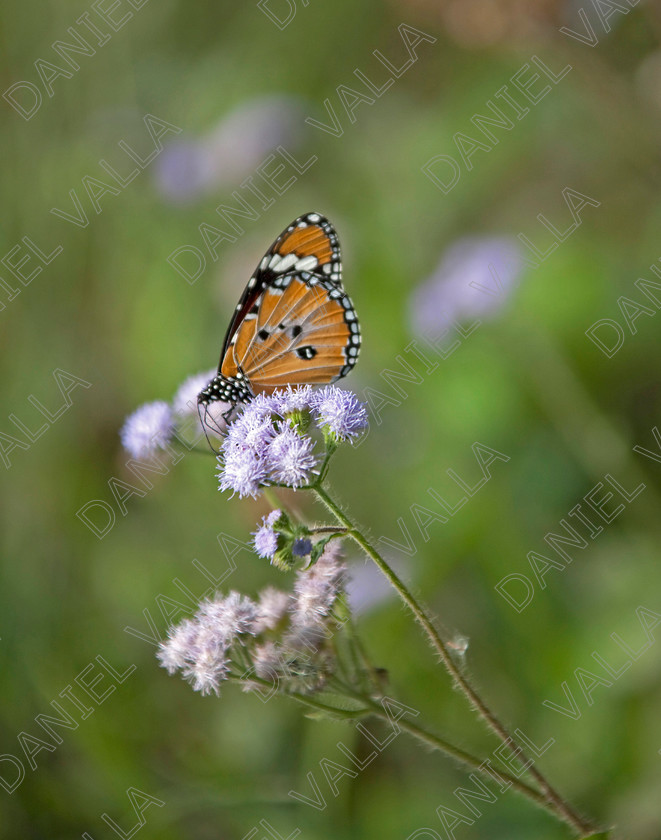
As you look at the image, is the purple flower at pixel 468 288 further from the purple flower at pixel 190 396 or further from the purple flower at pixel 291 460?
the purple flower at pixel 291 460

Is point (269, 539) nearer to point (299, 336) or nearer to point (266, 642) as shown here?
point (266, 642)

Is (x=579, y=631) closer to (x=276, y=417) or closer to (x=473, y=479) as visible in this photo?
(x=473, y=479)

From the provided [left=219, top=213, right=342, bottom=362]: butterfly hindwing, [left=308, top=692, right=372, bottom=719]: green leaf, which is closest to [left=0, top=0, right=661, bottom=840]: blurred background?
[left=308, top=692, right=372, bottom=719]: green leaf

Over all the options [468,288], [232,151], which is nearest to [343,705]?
[468,288]

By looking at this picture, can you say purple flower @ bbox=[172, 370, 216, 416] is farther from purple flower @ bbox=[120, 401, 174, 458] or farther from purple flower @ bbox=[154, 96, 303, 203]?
purple flower @ bbox=[154, 96, 303, 203]

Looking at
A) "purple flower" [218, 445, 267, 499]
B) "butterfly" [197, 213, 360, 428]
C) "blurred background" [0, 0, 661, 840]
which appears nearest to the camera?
"purple flower" [218, 445, 267, 499]
